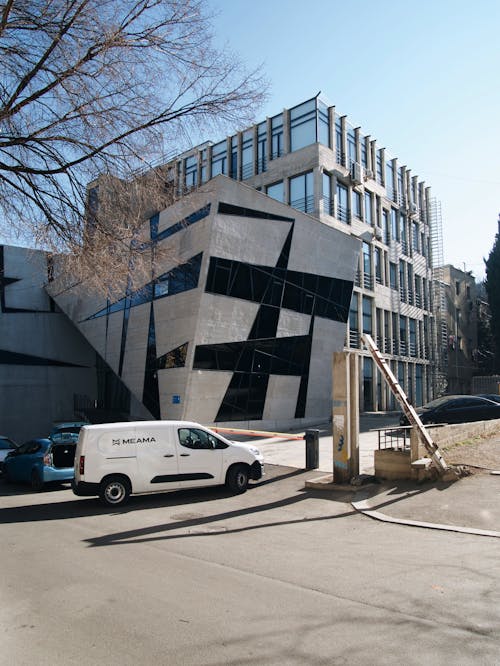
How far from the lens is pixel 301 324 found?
29.5 metres

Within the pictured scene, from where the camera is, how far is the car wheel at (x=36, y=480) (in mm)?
14016

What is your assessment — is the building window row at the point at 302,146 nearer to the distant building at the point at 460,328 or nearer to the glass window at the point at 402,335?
the glass window at the point at 402,335

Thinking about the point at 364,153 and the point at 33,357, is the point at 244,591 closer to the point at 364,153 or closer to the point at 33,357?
the point at 33,357

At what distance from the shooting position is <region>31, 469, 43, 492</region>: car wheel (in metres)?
14.0

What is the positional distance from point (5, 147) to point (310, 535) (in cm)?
873

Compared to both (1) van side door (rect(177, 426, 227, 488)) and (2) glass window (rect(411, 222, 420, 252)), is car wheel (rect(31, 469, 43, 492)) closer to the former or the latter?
(1) van side door (rect(177, 426, 227, 488))

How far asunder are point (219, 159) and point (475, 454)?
3544 centimetres

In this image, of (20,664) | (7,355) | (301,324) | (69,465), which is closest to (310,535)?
(20,664)

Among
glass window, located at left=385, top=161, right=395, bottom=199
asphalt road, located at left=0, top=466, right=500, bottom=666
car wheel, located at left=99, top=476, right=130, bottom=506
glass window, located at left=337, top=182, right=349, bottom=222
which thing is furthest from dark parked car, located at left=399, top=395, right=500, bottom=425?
glass window, located at left=385, top=161, right=395, bottom=199

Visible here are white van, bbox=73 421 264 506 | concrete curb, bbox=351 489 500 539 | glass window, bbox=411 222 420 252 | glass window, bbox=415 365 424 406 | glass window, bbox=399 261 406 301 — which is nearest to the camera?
concrete curb, bbox=351 489 500 539

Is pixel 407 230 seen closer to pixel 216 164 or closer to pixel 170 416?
pixel 216 164

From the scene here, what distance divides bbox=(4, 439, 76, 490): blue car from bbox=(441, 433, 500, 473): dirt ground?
9.35 meters

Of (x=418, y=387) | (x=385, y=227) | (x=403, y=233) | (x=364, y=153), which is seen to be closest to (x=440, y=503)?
(x=364, y=153)

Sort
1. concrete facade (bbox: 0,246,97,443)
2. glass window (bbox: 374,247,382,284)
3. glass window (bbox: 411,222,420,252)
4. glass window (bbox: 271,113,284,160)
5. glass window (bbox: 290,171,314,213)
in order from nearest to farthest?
concrete facade (bbox: 0,246,97,443)
glass window (bbox: 290,171,314,213)
glass window (bbox: 271,113,284,160)
glass window (bbox: 374,247,382,284)
glass window (bbox: 411,222,420,252)
